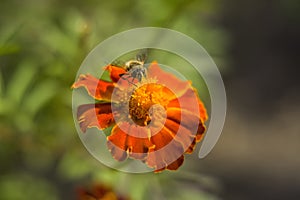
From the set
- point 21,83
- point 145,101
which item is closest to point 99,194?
point 145,101

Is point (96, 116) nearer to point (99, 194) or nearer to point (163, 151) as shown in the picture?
point (163, 151)

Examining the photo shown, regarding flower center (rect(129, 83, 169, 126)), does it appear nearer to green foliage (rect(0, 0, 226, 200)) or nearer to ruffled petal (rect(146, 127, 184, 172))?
ruffled petal (rect(146, 127, 184, 172))

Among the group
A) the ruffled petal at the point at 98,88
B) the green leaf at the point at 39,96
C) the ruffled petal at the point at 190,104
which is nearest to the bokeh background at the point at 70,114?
the green leaf at the point at 39,96

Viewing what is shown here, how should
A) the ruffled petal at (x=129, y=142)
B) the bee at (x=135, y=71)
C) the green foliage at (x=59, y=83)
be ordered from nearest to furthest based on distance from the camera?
the ruffled petal at (x=129, y=142) → the bee at (x=135, y=71) → the green foliage at (x=59, y=83)

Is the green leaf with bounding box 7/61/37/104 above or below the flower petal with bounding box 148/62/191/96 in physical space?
above

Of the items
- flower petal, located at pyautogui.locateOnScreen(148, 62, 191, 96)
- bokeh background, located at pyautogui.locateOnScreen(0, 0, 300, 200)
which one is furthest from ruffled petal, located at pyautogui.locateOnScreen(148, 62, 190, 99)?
bokeh background, located at pyautogui.locateOnScreen(0, 0, 300, 200)

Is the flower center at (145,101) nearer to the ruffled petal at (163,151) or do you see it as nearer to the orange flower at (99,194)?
the ruffled petal at (163,151)

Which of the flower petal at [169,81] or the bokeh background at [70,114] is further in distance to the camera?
the bokeh background at [70,114]
